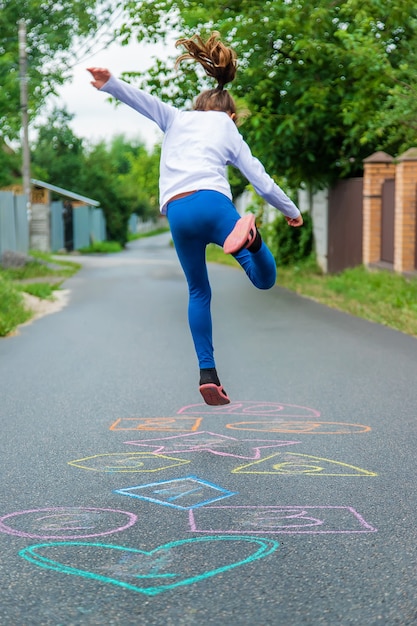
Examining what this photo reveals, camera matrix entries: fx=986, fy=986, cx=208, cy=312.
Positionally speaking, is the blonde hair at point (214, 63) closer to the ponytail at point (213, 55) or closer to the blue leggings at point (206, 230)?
the ponytail at point (213, 55)

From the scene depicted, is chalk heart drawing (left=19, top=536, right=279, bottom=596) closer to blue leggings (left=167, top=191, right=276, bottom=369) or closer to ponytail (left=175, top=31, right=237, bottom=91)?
blue leggings (left=167, top=191, right=276, bottom=369)

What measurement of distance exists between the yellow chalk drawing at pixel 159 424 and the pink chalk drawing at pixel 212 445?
23 centimetres

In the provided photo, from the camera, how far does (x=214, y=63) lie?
526 cm

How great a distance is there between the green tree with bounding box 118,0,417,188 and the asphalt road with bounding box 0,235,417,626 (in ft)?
23.2

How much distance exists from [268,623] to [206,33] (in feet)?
49.3

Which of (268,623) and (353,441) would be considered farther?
(353,441)

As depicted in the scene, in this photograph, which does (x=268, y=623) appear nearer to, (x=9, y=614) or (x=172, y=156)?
(x=9, y=614)

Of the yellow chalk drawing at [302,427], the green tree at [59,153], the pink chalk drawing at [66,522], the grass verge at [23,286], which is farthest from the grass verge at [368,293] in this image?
the green tree at [59,153]

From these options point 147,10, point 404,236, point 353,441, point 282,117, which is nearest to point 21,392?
point 353,441

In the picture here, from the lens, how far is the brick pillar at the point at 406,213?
16.2 m

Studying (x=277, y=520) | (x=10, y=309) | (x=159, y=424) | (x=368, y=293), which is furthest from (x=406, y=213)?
(x=277, y=520)

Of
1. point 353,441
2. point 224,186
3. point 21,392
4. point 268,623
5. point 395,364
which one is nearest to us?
point 268,623

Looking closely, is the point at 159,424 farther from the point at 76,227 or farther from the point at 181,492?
the point at 76,227

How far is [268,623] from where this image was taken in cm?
293
